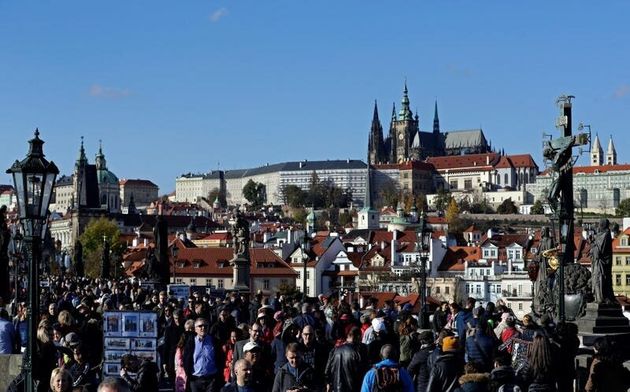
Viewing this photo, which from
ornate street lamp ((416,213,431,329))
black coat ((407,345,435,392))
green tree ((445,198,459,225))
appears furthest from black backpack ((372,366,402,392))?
green tree ((445,198,459,225))

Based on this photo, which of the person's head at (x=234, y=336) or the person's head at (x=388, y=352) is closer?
the person's head at (x=388, y=352)

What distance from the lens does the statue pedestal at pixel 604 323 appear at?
1447cm

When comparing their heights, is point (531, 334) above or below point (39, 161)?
below

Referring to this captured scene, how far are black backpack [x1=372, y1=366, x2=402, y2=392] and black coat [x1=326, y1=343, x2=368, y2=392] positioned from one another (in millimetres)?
1145

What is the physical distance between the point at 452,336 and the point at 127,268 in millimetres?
84991

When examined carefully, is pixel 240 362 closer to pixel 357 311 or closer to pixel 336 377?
pixel 336 377

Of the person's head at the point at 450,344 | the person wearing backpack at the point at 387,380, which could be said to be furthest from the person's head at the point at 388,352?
the person's head at the point at 450,344

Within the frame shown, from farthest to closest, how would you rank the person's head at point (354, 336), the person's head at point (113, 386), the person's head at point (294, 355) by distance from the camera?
the person's head at point (354, 336), the person's head at point (294, 355), the person's head at point (113, 386)

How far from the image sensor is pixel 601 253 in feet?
48.9

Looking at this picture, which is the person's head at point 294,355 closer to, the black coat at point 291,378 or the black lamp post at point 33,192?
the black coat at point 291,378

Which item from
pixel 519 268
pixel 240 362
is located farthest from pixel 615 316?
pixel 519 268

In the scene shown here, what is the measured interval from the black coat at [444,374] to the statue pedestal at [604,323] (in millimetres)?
4935

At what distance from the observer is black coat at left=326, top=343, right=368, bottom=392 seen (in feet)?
33.6

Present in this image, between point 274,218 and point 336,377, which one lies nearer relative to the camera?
point 336,377
